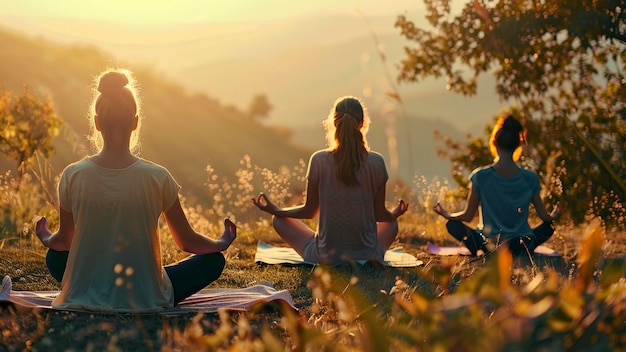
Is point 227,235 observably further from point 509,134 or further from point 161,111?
point 161,111

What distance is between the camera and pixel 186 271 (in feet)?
15.5

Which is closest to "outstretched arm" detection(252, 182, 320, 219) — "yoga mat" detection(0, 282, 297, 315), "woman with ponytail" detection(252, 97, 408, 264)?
"woman with ponytail" detection(252, 97, 408, 264)

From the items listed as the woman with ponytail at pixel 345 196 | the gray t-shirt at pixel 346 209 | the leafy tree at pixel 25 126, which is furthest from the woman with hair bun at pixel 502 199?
the leafy tree at pixel 25 126

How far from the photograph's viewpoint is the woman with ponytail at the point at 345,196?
21.7ft

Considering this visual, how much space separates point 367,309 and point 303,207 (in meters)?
4.69

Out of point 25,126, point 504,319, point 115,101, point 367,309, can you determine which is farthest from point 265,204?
point 504,319

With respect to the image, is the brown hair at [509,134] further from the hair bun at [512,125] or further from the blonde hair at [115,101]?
the blonde hair at [115,101]

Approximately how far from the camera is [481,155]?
10.5 metres

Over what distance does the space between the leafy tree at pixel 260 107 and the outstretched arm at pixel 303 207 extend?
55.0 m

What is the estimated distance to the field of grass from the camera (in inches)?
88.9

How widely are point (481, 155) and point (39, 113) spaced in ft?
18.2

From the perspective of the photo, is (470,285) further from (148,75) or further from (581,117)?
(148,75)

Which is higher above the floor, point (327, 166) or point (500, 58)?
point (500, 58)

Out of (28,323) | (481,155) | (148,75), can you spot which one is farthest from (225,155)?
(28,323)
